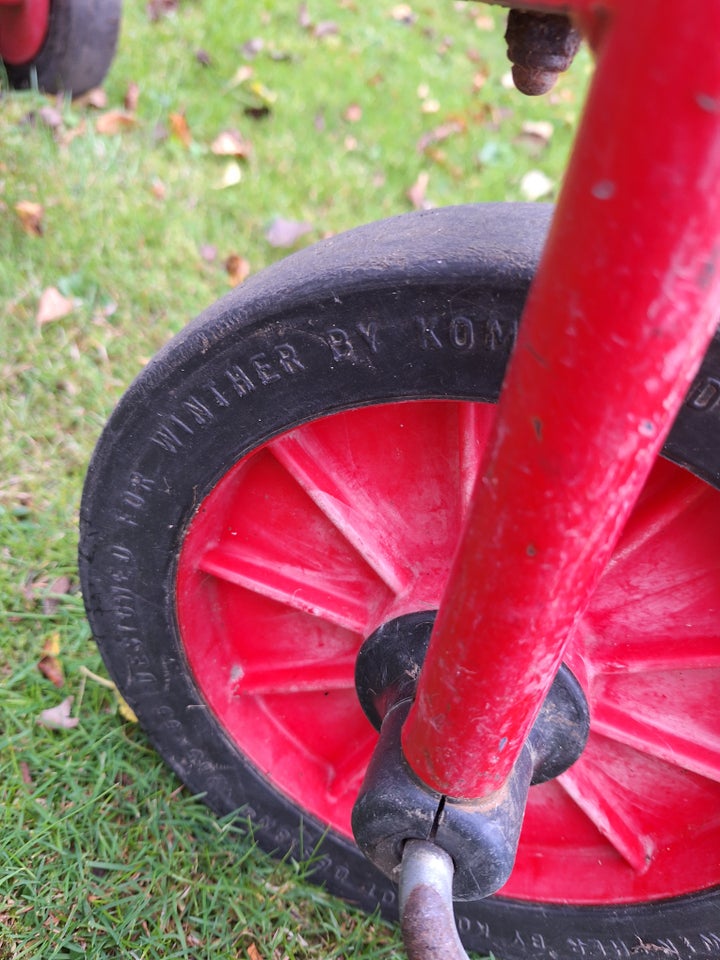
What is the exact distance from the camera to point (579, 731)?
1.31 metres

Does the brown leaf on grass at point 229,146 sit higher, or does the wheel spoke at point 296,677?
the brown leaf on grass at point 229,146

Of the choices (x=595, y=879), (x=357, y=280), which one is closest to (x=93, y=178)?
(x=357, y=280)

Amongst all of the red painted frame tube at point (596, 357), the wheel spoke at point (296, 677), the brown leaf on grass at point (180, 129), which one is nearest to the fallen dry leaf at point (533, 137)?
the brown leaf on grass at point (180, 129)

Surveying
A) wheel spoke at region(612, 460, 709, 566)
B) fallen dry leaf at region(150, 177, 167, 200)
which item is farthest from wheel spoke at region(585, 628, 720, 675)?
fallen dry leaf at region(150, 177, 167, 200)

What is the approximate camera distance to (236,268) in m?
2.75

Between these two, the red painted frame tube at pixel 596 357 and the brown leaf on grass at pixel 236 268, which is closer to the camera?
the red painted frame tube at pixel 596 357

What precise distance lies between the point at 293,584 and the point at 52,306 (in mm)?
1368

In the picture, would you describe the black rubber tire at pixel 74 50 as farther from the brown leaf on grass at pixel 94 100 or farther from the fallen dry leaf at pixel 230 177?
the fallen dry leaf at pixel 230 177

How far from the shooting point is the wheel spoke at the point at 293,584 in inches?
56.6

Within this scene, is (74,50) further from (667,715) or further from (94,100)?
(667,715)

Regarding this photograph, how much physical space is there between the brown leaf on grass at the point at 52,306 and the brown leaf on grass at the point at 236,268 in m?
0.51

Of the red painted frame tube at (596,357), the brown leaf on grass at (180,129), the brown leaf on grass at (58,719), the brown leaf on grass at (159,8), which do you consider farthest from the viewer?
the brown leaf on grass at (159,8)

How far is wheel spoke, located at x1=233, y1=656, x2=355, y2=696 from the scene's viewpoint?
59.5 inches

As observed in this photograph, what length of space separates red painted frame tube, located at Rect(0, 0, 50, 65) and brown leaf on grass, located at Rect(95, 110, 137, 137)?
0.90 ft
